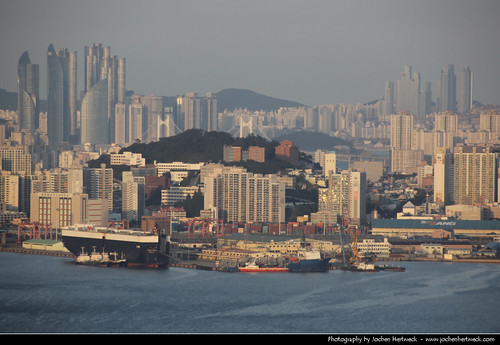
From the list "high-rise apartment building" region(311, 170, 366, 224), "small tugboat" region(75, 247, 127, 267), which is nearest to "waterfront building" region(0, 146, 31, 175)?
"high-rise apartment building" region(311, 170, 366, 224)

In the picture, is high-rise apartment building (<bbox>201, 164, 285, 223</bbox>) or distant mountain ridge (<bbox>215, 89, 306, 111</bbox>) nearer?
high-rise apartment building (<bbox>201, 164, 285, 223</bbox>)

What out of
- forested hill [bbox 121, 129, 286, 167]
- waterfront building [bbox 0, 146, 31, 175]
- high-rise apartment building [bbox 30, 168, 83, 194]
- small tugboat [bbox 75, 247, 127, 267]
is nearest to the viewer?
small tugboat [bbox 75, 247, 127, 267]

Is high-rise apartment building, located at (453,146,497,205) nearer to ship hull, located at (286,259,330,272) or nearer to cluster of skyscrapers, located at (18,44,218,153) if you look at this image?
ship hull, located at (286,259,330,272)

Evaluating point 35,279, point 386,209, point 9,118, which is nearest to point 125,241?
point 35,279

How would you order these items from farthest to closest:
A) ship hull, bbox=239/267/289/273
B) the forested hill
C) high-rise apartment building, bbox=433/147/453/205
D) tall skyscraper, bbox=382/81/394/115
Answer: tall skyscraper, bbox=382/81/394/115 → the forested hill → high-rise apartment building, bbox=433/147/453/205 → ship hull, bbox=239/267/289/273

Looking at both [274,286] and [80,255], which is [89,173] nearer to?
[80,255]

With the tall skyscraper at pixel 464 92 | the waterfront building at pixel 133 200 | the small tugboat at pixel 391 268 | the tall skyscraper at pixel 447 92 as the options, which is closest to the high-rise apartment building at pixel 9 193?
the waterfront building at pixel 133 200

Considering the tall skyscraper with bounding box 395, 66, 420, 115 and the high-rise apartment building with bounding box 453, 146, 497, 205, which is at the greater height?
the tall skyscraper with bounding box 395, 66, 420, 115
